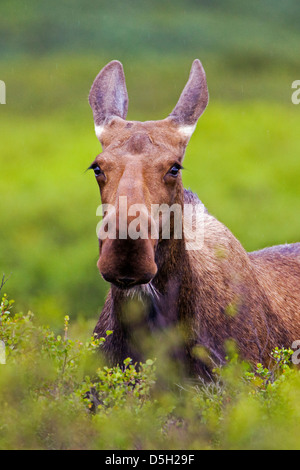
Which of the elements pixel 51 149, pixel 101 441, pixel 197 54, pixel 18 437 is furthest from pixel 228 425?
pixel 197 54

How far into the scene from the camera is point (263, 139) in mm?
38250

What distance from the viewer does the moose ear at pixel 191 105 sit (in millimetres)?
7621

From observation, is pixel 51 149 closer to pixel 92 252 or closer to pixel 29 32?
pixel 92 252

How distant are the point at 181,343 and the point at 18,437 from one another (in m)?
1.74

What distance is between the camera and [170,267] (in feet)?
24.1

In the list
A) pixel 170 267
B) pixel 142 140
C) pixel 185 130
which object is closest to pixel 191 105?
pixel 185 130

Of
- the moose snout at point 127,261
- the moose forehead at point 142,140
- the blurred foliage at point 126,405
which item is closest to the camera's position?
the blurred foliage at point 126,405

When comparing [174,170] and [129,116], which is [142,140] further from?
[129,116]

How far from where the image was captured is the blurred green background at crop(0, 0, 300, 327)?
27656 millimetres

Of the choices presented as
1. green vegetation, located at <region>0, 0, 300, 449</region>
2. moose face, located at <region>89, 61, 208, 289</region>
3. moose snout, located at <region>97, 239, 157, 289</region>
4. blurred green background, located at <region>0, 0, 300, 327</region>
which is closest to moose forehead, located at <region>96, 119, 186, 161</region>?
moose face, located at <region>89, 61, 208, 289</region>

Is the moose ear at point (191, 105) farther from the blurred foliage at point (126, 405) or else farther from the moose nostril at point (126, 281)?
the blurred foliage at point (126, 405)

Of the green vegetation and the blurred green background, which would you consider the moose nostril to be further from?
the blurred green background

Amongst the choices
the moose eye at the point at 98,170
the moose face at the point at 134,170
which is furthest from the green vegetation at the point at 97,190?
the moose eye at the point at 98,170

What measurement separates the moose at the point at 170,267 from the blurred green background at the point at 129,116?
1.29 metres
